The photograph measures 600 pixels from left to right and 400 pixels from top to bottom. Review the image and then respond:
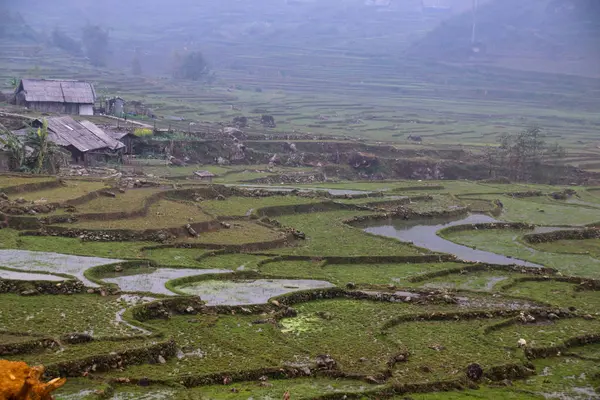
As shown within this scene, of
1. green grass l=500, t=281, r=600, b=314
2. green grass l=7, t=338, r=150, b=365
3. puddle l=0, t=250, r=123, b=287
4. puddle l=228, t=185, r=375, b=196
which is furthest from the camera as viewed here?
puddle l=228, t=185, r=375, b=196

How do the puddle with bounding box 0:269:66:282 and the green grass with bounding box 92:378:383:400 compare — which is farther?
the puddle with bounding box 0:269:66:282

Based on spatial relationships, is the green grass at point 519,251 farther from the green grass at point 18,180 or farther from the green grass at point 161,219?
the green grass at point 18,180

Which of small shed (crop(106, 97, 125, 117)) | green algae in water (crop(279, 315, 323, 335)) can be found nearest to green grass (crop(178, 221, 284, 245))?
green algae in water (crop(279, 315, 323, 335))

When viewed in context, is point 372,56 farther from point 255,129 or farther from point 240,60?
point 255,129

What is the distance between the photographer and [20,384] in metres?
11.0

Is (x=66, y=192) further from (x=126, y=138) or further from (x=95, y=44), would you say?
(x=95, y=44)

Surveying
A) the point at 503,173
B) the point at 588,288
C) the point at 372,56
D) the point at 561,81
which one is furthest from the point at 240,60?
the point at 588,288

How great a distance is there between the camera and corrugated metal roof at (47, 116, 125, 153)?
44594 mm

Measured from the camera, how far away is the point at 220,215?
114 feet

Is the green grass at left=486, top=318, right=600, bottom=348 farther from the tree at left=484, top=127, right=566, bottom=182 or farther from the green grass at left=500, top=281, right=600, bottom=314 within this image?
the tree at left=484, top=127, right=566, bottom=182

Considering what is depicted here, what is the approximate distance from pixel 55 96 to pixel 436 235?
34.6 metres

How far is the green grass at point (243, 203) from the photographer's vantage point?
35875 millimetres

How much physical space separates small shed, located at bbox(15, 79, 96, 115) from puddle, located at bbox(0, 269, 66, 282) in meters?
38.4

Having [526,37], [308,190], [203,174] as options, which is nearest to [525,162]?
[308,190]
